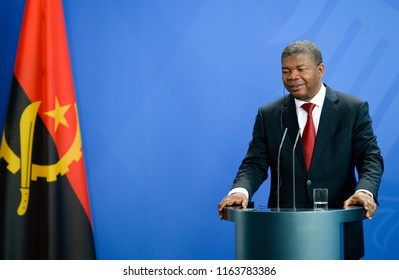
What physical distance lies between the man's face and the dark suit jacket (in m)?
0.12

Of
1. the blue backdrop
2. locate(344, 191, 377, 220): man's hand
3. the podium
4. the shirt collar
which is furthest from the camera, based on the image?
the blue backdrop

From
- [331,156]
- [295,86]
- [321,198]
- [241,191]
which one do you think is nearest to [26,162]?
[241,191]

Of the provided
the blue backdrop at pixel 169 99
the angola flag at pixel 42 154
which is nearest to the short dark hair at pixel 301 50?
the blue backdrop at pixel 169 99

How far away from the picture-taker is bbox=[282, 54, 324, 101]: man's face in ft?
9.39

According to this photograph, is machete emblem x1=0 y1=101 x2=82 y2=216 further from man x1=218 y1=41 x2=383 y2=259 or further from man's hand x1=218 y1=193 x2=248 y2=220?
man's hand x1=218 y1=193 x2=248 y2=220

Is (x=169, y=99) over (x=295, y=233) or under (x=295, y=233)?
over

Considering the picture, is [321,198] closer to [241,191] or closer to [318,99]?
[241,191]

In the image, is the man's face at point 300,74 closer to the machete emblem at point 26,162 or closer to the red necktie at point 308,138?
the red necktie at point 308,138

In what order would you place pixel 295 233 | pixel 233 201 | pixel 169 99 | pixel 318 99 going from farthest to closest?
pixel 169 99 → pixel 318 99 → pixel 233 201 → pixel 295 233

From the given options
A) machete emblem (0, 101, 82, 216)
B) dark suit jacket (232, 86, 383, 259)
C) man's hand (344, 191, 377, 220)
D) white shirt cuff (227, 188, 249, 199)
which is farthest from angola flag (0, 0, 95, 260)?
man's hand (344, 191, 377, 220)

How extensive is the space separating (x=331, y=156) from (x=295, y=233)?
774mm

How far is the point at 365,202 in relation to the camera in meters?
2.43

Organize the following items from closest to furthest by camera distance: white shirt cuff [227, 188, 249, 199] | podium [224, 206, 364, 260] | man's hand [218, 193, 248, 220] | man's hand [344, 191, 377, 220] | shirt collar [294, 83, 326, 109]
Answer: podium [224, 206, 364, 260] < man's hand [344, 191, 377, 220] < man's hand [218, 193, 248, 220] < white shirt cuff [227, 188, 249, 199] < shirt collar [294, 83, 326, 109]
